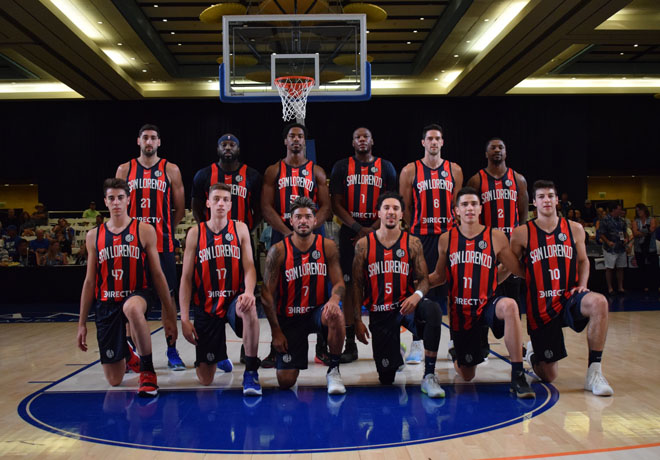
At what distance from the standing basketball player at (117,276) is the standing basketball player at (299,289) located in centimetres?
80

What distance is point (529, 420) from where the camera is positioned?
128 inches

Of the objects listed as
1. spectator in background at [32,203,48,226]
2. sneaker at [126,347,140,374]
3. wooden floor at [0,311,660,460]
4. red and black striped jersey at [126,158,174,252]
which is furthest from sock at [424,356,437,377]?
spectator in background at [32,203,48,226]

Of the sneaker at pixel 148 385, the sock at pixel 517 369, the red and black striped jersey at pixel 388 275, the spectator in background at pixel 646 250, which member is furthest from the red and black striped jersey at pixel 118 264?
the spectator in background at pixel 646 250

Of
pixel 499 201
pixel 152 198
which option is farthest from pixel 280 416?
pixel 499 201

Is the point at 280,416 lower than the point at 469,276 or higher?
lower

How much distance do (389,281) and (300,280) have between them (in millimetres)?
620

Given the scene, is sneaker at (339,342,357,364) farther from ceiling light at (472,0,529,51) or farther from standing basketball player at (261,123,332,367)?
ceiling light at (472,0,529,51)

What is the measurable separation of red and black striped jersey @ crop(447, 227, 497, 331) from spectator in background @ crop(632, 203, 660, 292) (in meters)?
7.72

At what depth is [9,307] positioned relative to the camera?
31.3 feet

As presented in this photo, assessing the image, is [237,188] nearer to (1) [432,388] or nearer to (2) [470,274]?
(2) [470,274]

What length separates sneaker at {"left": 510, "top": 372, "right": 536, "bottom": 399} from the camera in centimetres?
367

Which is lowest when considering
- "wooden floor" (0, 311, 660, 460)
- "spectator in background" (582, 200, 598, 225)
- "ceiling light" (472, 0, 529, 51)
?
"wooden floor" (0, 311, 660, 460)

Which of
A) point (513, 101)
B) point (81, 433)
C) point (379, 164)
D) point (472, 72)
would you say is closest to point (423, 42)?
point (472, 72)

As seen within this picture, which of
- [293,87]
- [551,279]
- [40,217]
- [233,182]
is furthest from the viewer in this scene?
[40,217]
